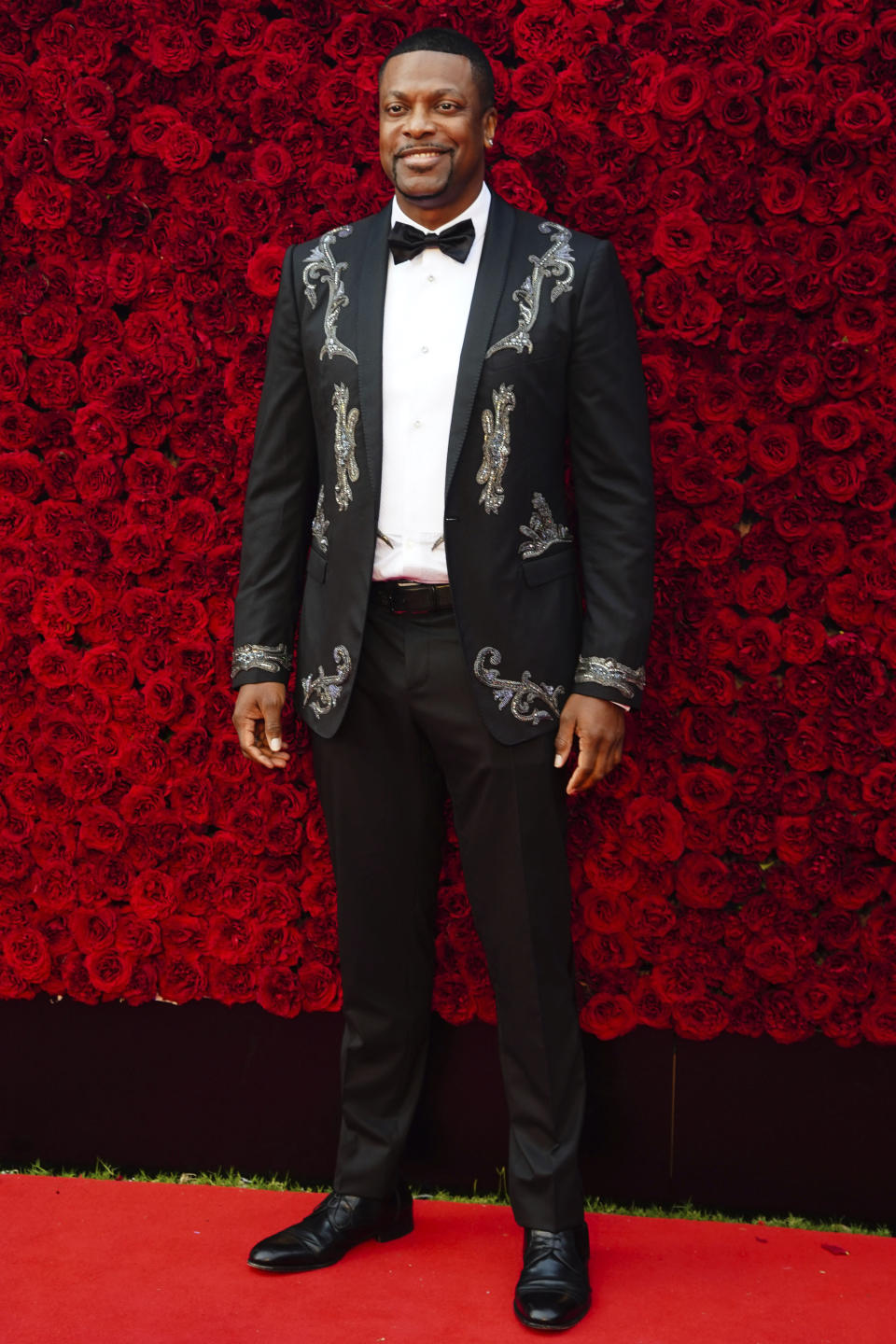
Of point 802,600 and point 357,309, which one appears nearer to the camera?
point 357,309

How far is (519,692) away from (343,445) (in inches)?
18.7

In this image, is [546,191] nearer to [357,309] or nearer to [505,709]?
[357,309]

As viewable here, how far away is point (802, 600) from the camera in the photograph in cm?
229

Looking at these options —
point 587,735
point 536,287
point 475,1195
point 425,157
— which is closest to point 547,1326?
point 475,1195

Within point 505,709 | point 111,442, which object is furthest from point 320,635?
point 111,442

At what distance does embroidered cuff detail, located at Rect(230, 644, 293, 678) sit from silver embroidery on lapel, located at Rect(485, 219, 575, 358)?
23.7 inches

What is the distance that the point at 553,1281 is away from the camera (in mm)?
2000

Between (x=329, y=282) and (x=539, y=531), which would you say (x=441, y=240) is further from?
(x=539, y=531)

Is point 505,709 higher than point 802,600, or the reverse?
point 802,600

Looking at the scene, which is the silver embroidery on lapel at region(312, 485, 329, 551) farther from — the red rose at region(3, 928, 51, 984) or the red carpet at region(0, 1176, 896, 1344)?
the red carpet at region(0, 1176, 896, 1344)

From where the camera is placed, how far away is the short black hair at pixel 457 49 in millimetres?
1986

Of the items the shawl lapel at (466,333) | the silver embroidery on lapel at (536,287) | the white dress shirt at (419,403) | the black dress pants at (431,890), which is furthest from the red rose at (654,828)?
the silver embroidery on lapel at (536,287)

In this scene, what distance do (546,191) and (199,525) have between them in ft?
2.85

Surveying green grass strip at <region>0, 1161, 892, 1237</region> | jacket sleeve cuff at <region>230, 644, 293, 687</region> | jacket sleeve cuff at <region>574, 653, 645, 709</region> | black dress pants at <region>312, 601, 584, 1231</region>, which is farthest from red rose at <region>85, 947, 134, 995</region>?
jacket sleeve cuff at <region>574, 653, 645, 709</region>
